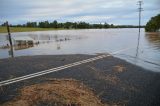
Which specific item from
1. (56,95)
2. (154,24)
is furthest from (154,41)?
(154,24)

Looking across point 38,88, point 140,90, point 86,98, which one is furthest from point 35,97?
point 140,90

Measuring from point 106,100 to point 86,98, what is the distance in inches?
32.5

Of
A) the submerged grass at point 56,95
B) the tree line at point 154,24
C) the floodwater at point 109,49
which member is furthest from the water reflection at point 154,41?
the tree line at point 154,24

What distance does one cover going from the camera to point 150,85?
973cm

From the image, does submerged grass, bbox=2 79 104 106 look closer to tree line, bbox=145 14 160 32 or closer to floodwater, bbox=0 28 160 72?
floodwater, bbox=0 28 160 72

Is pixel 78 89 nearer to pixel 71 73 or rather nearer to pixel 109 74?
pixel 71 73

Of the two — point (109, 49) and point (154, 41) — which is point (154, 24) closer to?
point (154, 41)

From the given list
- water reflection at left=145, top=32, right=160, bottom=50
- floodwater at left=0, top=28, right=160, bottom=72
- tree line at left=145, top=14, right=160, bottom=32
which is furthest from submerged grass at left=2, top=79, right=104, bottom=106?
tree line at left=145, top=14, right=160, bottom=32

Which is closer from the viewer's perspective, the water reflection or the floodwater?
the floodwater

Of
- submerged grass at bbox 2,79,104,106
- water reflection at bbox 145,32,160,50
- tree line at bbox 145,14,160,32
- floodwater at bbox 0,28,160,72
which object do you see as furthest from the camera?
tree line at bbox 145,14,160,32

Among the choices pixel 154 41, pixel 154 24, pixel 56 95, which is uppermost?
pixel 154 24

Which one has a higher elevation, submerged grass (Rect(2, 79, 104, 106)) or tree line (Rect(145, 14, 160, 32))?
tree line (Rect(145, 14, 160, 32))

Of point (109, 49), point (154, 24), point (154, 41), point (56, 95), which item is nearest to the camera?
point (56, 95)

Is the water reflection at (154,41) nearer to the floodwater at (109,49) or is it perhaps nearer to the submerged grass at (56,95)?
the floodwater at (109,49)
